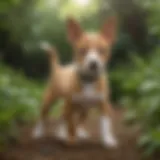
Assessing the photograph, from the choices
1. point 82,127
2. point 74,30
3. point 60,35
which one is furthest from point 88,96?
point 60,35

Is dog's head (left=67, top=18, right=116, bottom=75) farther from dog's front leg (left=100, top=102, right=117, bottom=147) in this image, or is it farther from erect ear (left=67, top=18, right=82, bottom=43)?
dog's front leg (left=100, top=102, right=117, bottom=147)

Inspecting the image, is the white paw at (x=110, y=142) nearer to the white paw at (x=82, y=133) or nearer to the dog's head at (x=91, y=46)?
the white paw at (x=82, y=133)

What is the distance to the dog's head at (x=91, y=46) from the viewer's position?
2.39 metres

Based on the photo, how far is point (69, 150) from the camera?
8.18ft

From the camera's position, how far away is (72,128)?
8.38ft

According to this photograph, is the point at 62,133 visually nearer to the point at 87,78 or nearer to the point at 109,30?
the point at 87,78

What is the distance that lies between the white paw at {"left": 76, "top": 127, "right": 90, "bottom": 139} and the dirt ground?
47mm

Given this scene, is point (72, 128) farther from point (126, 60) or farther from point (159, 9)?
point (126, 60)

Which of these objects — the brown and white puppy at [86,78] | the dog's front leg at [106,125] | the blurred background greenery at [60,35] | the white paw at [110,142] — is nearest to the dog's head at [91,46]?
the brown and white puppy at [86,78]

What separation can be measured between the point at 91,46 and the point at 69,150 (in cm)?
55

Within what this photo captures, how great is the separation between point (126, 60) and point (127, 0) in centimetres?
67

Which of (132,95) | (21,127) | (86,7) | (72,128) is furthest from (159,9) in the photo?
(86,7)

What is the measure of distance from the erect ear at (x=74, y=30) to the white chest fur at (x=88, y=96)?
0.83ft

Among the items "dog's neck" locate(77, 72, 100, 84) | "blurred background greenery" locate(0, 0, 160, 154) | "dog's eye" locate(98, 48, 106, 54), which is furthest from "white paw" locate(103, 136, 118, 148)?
"blurred background greenery" locate(0, 0, 160, 154)
